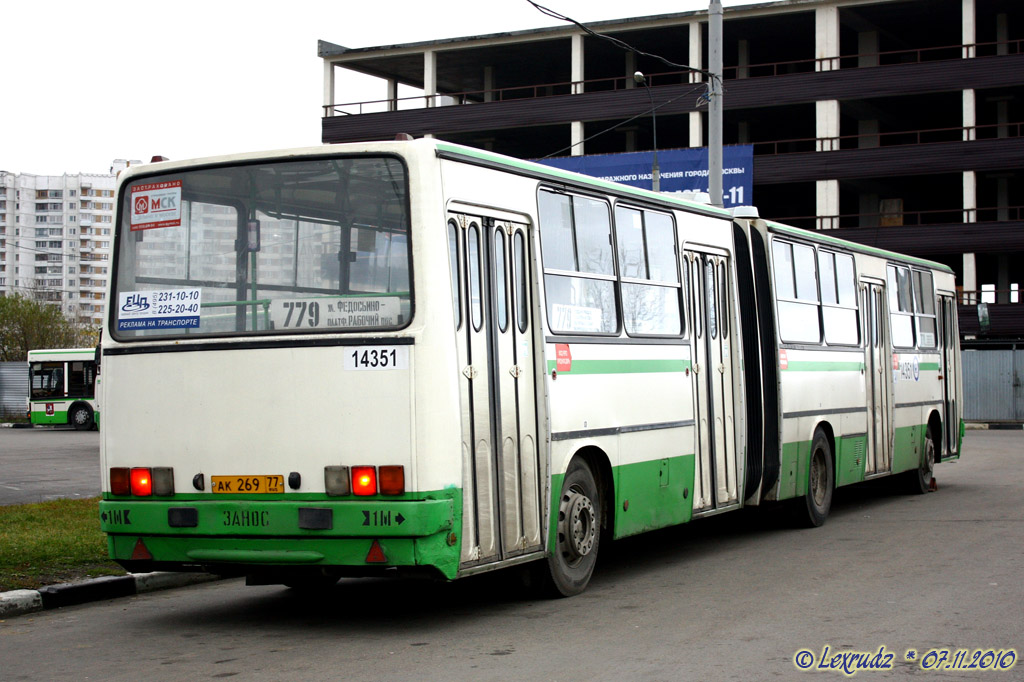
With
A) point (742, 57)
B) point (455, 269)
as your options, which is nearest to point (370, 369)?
point (455, 269)

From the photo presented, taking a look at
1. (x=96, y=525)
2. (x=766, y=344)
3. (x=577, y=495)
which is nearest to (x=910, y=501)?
(x=766, y=344)

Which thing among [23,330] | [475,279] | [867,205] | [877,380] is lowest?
[877,380]

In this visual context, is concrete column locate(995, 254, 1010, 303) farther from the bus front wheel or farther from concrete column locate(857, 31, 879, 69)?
the bus front wheel

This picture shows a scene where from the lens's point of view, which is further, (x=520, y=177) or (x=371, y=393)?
(x=520, y=177)

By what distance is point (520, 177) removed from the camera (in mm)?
9031

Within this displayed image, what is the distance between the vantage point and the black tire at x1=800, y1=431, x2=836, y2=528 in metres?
13.6

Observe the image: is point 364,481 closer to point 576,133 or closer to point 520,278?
point 520,278

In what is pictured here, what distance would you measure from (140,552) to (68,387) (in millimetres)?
38853

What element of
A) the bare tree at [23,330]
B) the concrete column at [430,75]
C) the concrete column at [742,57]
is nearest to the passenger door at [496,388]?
the concrete column at [742,57]

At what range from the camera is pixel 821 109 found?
160 ft

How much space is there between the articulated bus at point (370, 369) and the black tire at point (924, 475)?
338 inches

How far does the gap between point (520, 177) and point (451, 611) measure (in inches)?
120

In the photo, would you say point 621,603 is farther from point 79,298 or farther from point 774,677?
point 79,298

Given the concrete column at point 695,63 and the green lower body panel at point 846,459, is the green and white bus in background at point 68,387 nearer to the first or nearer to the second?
the concrete column at point 695,63
